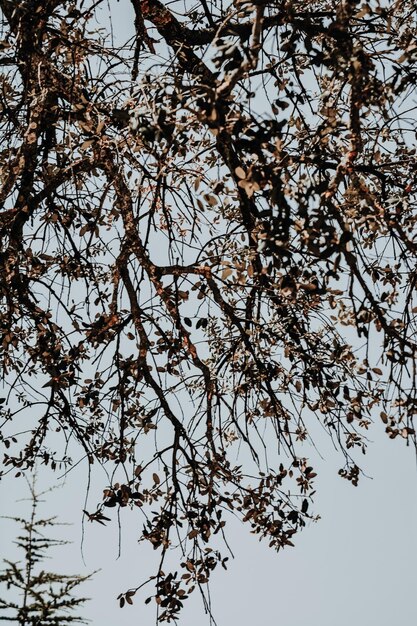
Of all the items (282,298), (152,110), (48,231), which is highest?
(48,231)

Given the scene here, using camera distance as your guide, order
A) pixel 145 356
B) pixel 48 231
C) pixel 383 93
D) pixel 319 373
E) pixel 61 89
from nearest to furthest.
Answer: pixel 383 93 → pixel 61 89 → pixel 145 356 → pixel 319 373 → pixel 48 231

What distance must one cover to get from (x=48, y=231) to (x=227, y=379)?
1595 millimetres

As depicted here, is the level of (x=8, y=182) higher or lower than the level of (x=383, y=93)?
higher

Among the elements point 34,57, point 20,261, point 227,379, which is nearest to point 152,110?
point 34,57

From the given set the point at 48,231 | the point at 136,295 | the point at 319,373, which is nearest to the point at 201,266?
the point at 136,295

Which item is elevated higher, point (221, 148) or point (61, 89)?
point (61, 89)

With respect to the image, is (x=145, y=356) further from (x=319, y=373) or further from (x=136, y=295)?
(x=319, y=373)

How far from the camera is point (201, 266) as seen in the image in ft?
15.1

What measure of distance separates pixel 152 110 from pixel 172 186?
188 cm

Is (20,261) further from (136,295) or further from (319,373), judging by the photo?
(319,373)

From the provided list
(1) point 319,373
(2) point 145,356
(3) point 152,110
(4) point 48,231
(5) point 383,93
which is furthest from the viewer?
(4) point 48,231

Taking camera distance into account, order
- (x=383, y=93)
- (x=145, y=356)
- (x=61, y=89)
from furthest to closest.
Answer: (x=145, y=356)
(x=61, y=89)
(x=383, y=93)

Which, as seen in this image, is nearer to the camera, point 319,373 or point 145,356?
point 145,356

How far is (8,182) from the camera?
4688 millimetres
